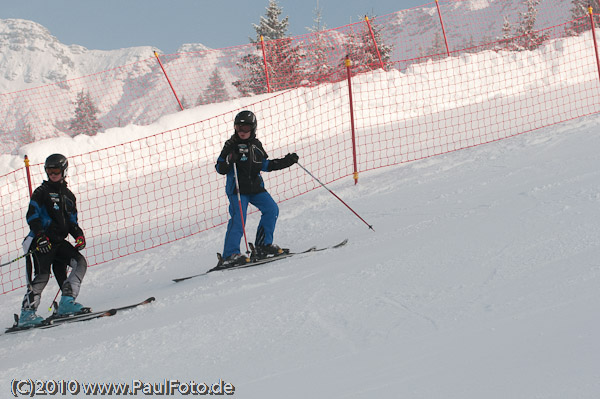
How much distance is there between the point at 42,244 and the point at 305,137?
9.27 metres

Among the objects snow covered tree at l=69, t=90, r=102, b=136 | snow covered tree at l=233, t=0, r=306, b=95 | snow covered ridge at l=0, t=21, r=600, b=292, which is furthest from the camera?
snow covered tree at l=69, t=90, r=102, b=136

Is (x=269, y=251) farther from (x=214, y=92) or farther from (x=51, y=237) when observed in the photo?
(x=214, y=92)

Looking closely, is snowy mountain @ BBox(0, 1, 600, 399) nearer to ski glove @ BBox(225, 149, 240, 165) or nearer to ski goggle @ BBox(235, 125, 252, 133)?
ski glove @ BBox(225, 149, 240, 165)

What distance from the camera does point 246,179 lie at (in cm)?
543

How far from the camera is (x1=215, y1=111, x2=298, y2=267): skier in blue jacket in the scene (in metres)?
5.27

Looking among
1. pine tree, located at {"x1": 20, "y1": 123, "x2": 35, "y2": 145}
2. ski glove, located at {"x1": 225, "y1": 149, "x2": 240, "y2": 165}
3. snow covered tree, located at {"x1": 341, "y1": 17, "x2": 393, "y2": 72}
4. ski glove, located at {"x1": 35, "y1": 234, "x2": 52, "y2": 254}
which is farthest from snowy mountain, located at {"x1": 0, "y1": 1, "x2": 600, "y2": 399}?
pine tree, located at {"x1": 20, "y1": 123, "x2": 35, "y2": 145}

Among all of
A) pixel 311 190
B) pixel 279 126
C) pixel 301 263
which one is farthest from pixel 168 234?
pixel 279 126

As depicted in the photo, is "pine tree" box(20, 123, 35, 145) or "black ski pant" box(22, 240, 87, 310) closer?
"black ski pant" box(22, 240, 87, 310)

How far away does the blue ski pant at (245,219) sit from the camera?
5.42 m

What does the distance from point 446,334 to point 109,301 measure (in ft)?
12.4

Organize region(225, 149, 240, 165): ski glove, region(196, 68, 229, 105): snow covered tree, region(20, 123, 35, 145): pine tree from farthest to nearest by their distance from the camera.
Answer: region(196, 68, 229, 105): snow covered tree < region(20, 123, 35, 145): pine tree < region(225, 149, 240, 165): ski glove

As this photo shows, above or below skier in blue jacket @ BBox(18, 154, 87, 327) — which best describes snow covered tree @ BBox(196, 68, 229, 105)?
above

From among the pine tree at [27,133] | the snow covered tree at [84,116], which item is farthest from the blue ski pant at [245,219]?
the snow covered tree at [84,116]

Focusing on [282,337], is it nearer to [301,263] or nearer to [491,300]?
[491,300]
